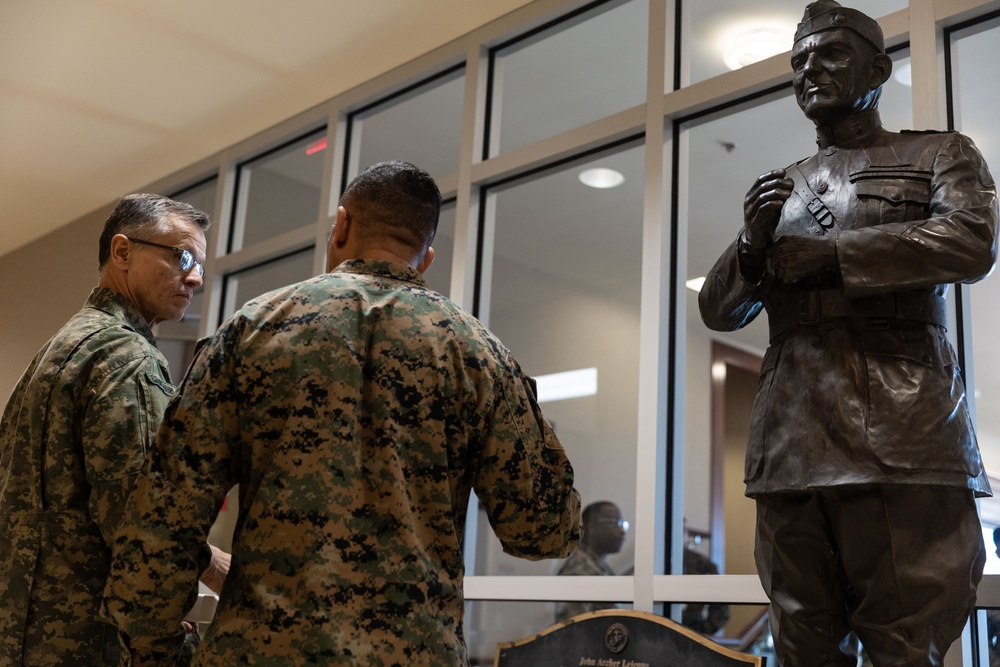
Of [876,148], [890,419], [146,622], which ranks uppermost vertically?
[876,148]

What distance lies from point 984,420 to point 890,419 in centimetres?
118

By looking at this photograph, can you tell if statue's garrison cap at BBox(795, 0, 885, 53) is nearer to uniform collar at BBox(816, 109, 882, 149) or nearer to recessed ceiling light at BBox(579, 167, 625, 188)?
uniform collar at BBox(816, 109, 882, 149)

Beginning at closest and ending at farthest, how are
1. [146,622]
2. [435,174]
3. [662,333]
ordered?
1. [146,622]
2. [662,333]
3. [435,174]

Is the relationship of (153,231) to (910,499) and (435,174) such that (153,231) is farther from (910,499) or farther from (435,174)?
(435,174)

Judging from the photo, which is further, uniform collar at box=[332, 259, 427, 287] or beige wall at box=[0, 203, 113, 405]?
beige wall at box=[0, 203, 113, 405]

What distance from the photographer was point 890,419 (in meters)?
2.15

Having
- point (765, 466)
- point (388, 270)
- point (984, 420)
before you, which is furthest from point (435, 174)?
point (388, 270)

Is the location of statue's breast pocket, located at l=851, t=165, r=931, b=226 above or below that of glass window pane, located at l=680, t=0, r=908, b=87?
below

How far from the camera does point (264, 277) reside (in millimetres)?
6051

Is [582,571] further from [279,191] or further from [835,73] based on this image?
[279,191]

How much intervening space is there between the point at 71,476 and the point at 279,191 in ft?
14.3

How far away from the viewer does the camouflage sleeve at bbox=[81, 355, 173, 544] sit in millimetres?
1839

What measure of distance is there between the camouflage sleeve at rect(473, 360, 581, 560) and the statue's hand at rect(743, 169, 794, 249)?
922 millimetres

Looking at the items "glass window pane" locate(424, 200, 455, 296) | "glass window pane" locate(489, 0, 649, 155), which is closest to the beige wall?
"glass window pane" locate(424, 200, 455, 296)
